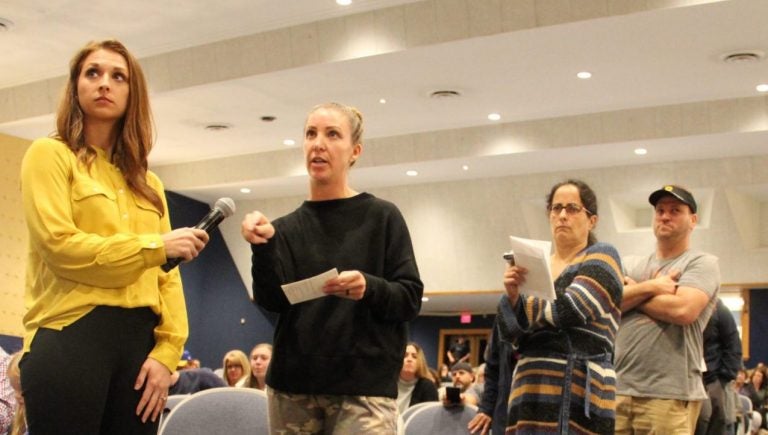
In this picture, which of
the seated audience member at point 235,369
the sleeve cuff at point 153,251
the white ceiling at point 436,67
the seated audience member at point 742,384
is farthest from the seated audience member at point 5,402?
the seated audience member at point 742,384

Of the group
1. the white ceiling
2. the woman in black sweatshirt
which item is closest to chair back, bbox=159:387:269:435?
the woman in black sweatshirt

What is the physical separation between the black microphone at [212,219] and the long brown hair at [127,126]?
5.5 inches

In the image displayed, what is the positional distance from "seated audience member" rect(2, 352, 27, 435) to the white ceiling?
206 inches

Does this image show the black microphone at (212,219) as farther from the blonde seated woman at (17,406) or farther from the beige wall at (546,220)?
the beige wall at (546,220)

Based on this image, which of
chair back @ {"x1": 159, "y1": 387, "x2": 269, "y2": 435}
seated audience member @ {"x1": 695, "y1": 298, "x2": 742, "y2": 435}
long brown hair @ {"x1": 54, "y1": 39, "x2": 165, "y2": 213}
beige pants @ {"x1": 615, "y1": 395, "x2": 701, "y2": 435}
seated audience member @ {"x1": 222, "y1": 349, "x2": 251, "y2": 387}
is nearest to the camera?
long brown hair @ {"x1": 54, "y1": 39, "x2": 165, "y2": 213}

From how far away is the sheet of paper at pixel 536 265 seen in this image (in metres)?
3.09

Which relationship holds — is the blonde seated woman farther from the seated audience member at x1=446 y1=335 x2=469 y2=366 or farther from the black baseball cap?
the seated audience member at x1=446 y1=335 x2=469 y2=366

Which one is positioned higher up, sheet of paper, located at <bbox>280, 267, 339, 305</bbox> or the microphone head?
the microphone head

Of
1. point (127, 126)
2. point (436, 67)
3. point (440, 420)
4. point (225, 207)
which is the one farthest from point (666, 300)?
point (436, 67)

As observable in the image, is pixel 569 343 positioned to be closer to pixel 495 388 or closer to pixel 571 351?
pixel 571 351

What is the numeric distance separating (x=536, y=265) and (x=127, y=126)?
1.47 m

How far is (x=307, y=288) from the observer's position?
7.54 ft

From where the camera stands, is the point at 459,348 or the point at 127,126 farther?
the point at 459,348

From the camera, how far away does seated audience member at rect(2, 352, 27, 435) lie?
3.74 m
